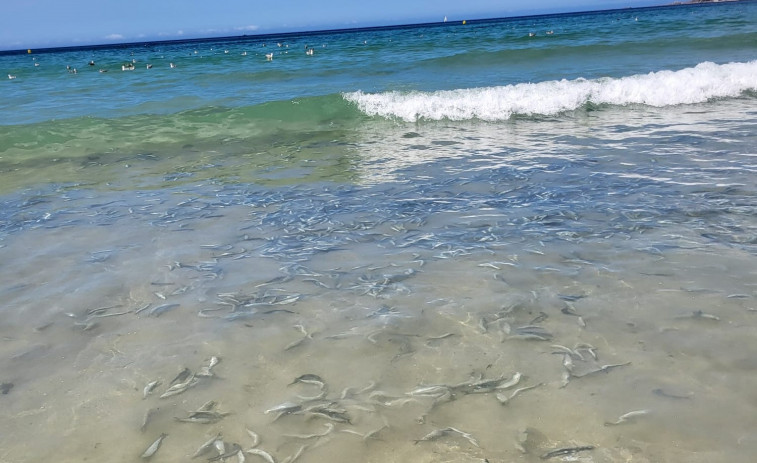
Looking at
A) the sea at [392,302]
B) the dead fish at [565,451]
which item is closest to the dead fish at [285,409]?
the sea at [392,302]

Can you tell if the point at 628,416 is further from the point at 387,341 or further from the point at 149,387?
the point at 149,387

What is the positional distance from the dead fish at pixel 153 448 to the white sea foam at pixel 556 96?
12.7 metres

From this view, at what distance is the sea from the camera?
10.6ft

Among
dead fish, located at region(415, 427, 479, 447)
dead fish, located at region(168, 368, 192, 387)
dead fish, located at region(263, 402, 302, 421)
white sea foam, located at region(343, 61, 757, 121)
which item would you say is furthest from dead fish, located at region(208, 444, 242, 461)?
white sea foam, located at region(343, 61, 757, 121)

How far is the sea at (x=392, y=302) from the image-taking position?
10.6 ft

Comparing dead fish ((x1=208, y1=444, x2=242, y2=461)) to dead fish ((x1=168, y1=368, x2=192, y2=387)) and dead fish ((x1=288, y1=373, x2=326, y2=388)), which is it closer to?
dead fish ((x1=288, y1=373, x2=326, y2=388))

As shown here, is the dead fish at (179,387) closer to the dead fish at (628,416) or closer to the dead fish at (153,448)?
the dead fish at (153,448)

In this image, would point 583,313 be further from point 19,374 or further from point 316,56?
point 316,56

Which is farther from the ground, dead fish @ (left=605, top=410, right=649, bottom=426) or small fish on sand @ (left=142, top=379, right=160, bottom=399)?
small fish on sand @ (left=142, top=379, right=160, bottom=399)

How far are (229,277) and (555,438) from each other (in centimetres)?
331

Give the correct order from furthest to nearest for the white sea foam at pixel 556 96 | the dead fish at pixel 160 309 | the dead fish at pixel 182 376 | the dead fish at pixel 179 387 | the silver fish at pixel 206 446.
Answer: the white sea foam at pixel 556 96, the dead fish at pixel 160 309, the dead fish at pixel 182 376, the dead fish at pixel 179 387, the silver fish at pixel 206 446

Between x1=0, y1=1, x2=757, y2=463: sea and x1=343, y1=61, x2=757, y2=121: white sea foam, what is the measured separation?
146 inches

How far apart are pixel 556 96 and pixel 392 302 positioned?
40.8 ft

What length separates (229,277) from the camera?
17.4 ft
